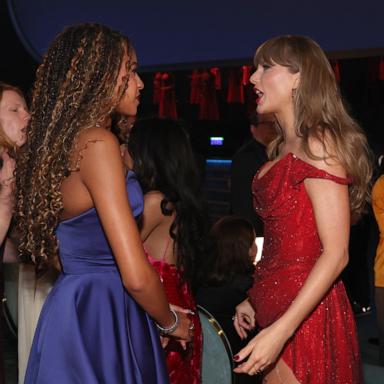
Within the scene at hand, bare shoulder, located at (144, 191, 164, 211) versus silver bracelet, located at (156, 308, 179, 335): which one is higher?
bare shoulder, located at (144, 191, 164, 211)

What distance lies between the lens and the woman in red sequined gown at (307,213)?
6.50 ft

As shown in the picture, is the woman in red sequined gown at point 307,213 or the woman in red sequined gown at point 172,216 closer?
the woman in red sequined gown at point 307,213

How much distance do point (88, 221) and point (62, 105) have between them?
1.01 feet

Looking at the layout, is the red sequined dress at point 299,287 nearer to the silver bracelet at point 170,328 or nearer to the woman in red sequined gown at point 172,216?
the silver bracelet at point 170,328

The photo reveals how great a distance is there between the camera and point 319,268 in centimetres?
196

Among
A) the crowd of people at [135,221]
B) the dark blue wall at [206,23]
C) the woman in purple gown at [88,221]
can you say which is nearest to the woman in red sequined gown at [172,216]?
the crowd of people at [135,221]

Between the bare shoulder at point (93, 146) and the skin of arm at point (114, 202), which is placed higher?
the bare shoulder at point (93, 146)

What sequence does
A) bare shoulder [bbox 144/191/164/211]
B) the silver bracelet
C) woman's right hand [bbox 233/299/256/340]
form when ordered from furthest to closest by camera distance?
bare shoulder [bbox 144/191/164/211] → woman's right hand [bbox 233/299/256/340] → the silver bracelet

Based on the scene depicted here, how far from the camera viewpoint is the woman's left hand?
1.91 m

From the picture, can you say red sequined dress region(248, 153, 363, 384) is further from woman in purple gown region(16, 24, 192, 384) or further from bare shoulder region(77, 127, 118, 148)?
bare shoulder region(77, 127, 118, 148)

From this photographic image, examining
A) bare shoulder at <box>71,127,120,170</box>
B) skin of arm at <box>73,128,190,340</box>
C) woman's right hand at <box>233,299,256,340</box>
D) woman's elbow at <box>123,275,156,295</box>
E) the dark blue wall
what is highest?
the dark blue wall

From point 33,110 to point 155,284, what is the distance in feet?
1.91

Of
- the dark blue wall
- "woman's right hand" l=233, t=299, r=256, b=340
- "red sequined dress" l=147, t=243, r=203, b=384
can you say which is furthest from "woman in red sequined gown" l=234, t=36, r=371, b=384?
the dark blue wall

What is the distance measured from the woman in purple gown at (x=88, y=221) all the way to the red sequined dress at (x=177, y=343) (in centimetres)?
82
